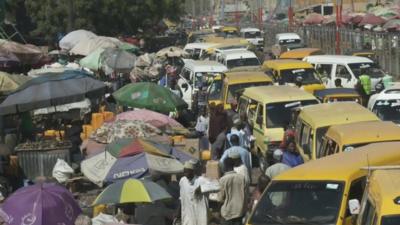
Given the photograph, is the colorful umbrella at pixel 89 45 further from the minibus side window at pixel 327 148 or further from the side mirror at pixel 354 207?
the side mirror at pixel 354 207

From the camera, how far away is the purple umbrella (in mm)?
9828

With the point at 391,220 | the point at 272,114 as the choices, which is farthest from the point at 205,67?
the point at 391,220

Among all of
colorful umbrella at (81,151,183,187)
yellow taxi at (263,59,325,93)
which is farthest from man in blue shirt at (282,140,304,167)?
yellow taxi at (263,59,325,93)

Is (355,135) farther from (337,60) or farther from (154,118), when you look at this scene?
(337,60)

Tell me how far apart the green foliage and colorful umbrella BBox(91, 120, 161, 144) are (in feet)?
110

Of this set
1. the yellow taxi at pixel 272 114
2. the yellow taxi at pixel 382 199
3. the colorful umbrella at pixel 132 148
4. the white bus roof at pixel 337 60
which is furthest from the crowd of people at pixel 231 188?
the white bus roof at pixel 337 60

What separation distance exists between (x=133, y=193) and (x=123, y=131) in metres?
5.79

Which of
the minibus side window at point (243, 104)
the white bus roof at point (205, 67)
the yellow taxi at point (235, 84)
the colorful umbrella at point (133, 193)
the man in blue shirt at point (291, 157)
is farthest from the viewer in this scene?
the white bus roof at point (205, 67)

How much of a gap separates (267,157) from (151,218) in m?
4.48

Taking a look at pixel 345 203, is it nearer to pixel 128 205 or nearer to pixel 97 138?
pixel 128 205

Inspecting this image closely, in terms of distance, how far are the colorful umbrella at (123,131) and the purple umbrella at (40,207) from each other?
18.3ft

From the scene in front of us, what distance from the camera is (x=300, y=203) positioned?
902 cm

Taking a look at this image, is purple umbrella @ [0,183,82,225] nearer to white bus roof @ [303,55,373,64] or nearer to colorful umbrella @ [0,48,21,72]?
colorful umbrella @ [0,48,21,72]

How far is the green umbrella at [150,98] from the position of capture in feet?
64.2
